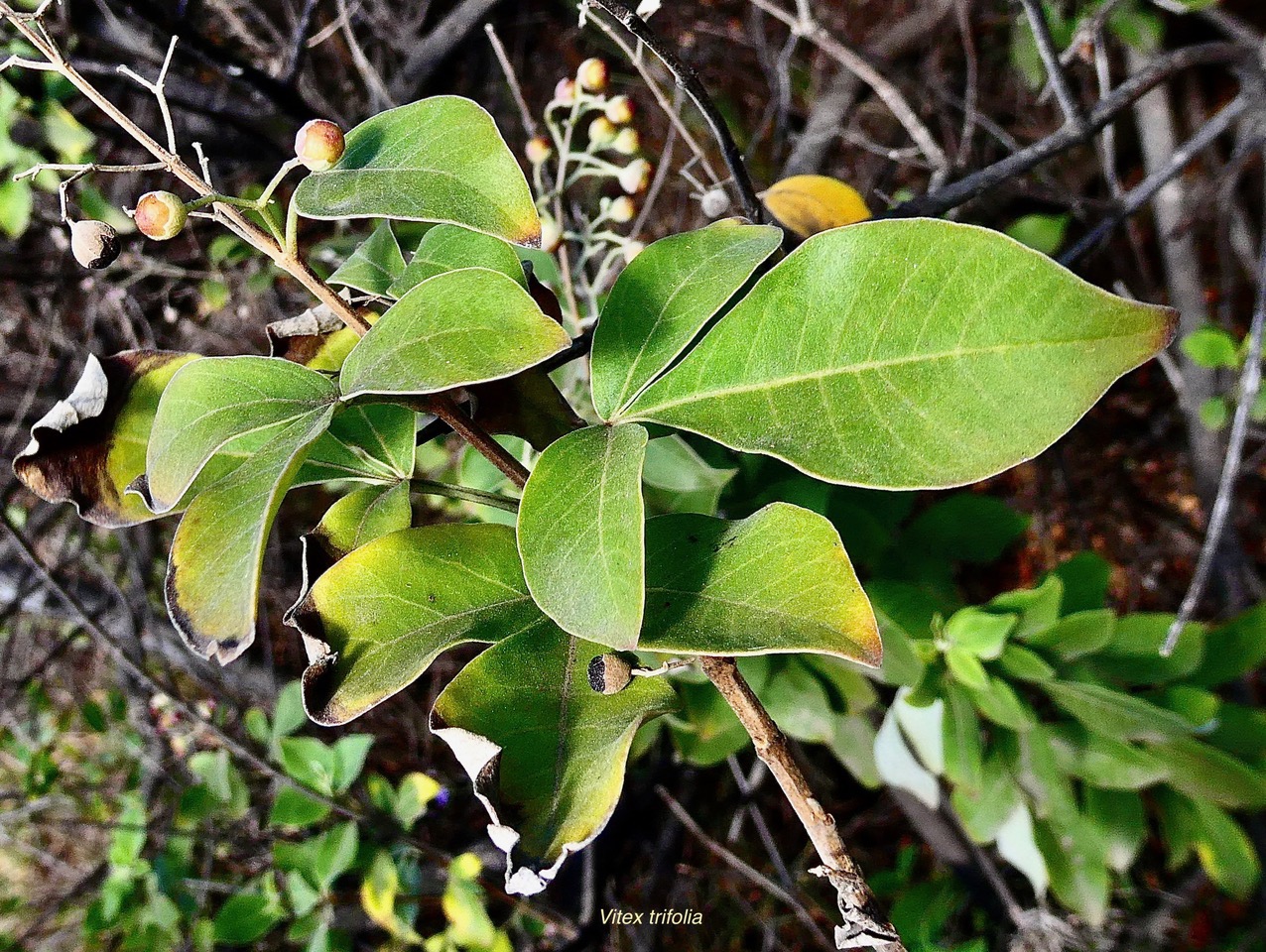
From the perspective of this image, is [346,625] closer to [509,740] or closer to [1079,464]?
[509,740]

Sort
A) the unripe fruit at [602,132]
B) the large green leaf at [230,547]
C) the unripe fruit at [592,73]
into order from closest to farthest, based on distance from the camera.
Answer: the large green leaf at [230,547]
the unripe fruit at [592,73]
the unripe fruit at [602,132]

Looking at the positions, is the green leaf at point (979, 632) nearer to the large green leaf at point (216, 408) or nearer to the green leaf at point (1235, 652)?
the green leaf at point (1235, 652)

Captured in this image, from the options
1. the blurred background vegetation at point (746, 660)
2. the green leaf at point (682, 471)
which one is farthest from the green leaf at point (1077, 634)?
the green leaf at point (682, 471)

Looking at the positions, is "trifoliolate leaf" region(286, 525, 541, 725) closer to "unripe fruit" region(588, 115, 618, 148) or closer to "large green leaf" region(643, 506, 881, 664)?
"large green leaf" region(643, 506, 881, 664)

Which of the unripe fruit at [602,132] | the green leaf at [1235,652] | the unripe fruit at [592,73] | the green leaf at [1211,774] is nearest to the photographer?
the unripe fruit at [592,73]

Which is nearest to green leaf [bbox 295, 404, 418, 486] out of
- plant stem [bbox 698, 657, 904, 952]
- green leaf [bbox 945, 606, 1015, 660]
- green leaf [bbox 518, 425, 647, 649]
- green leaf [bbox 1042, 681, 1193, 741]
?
green leaf [bbox 518, 425, 647, 649]

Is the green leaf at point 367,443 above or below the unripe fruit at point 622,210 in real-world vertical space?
below
